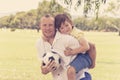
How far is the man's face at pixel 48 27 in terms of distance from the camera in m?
2.39

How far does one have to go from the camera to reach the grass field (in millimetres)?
3010

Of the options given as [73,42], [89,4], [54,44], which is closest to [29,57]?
[89,4]

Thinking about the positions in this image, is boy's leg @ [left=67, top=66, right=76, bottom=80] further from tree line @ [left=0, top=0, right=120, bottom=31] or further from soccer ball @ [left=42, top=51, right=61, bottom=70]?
tree line @ [left=0, top=0, right=120, bottom=31]

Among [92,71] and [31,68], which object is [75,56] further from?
[31,68]

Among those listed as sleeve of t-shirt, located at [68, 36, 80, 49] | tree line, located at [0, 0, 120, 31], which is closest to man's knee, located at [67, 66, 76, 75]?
sleeve of t-shirt, located at [68, 36, 80, 49]

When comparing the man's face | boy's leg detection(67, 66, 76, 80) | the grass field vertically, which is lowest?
the grass field

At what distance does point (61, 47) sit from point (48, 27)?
13 cm

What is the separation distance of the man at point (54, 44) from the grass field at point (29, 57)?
0.52 metres

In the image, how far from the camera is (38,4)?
294cm

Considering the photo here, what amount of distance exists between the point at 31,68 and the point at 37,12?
0.45 meters

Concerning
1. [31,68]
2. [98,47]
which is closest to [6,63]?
[31,68]

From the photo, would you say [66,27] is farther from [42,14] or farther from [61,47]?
[42,14]

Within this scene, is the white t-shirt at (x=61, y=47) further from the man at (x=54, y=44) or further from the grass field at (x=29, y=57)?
the grass field at (x=29, y=57)

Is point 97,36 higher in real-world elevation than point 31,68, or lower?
higher
